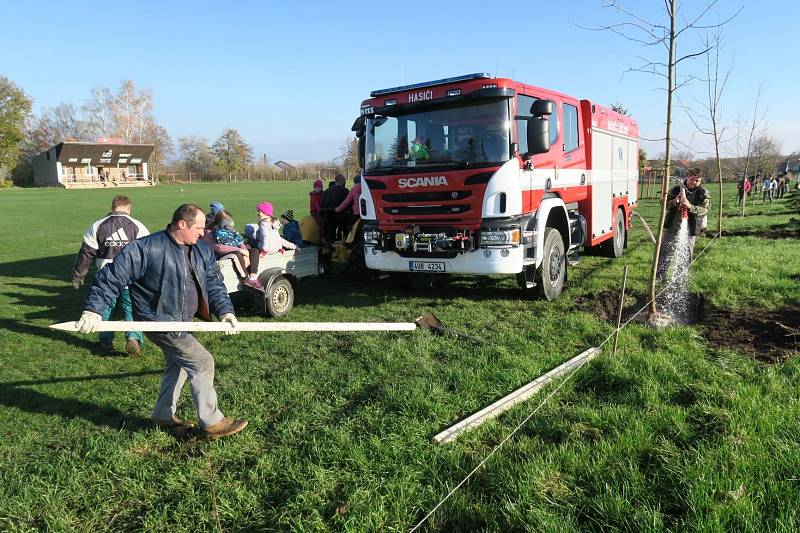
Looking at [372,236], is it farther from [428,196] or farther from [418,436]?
[418,436]

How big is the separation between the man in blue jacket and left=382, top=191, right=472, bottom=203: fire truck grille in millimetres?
3884

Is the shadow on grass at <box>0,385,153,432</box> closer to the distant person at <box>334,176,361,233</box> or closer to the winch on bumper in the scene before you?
the winch on bumper

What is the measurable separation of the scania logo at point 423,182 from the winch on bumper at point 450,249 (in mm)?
632

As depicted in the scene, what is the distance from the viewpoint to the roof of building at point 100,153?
66625 mm

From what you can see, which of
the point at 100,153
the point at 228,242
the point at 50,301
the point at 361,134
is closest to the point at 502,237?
the point at 361,134

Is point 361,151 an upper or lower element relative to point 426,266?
upper

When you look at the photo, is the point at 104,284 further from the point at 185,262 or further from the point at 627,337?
the point at 627,337

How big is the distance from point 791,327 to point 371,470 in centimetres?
520

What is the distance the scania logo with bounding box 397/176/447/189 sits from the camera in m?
7.18

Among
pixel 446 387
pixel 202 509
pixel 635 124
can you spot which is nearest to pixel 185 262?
pixel 202 509

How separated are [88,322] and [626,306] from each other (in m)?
6.47

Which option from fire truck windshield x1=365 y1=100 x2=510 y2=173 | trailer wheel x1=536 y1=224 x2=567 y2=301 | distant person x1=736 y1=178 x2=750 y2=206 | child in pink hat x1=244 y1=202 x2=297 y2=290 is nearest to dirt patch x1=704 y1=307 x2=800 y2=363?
trailer wheel x1=536 y1=224 x2=567 y2=301

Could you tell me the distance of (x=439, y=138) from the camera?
24.3ft

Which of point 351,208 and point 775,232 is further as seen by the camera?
point 775,232
